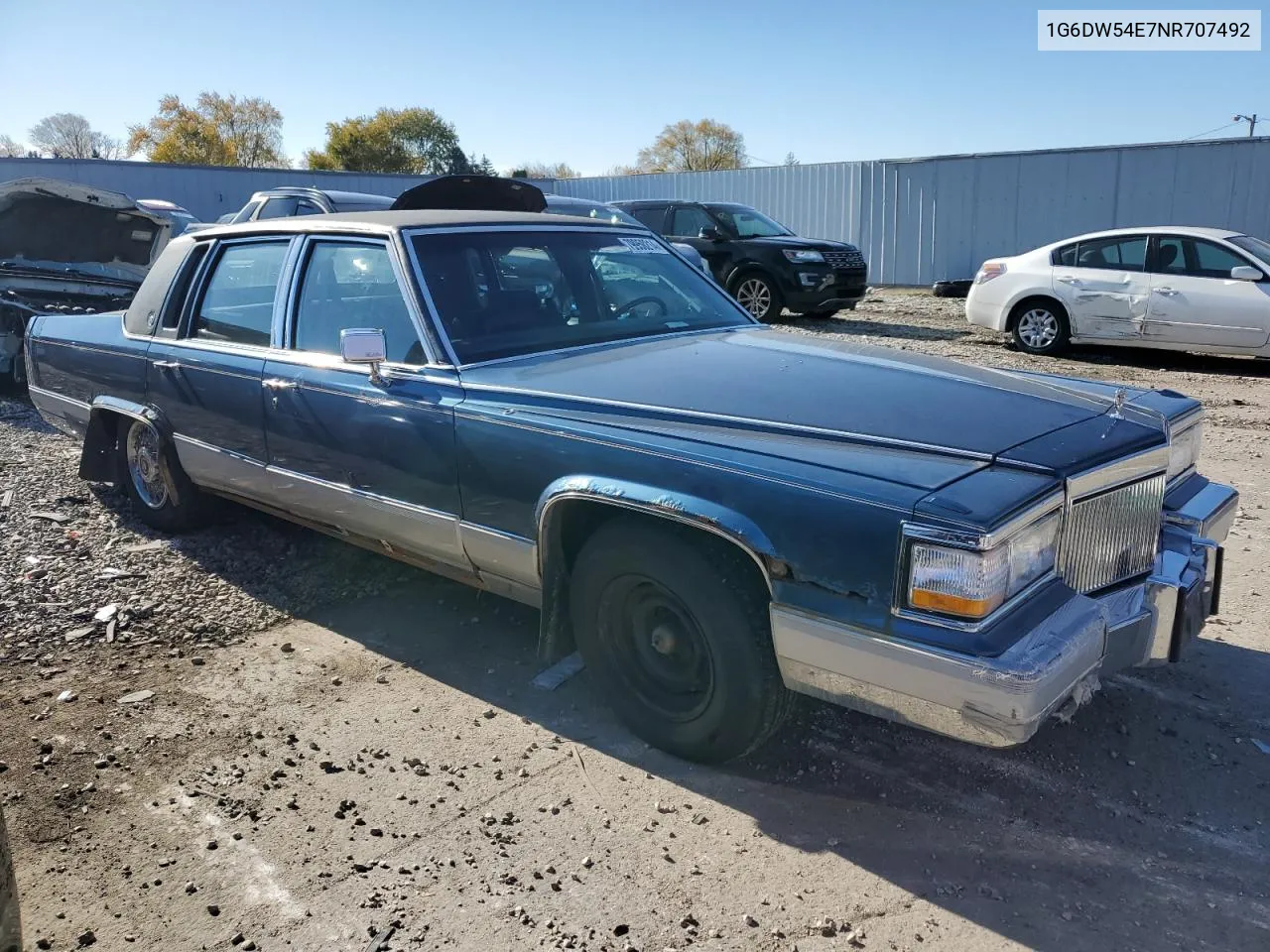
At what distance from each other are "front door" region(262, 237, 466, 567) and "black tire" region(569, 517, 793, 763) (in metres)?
0.68

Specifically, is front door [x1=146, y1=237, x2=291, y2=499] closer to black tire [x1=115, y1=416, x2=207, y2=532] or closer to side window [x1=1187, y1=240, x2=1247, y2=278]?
black tire [x1=115, y1=416, x2=207, y2=532]

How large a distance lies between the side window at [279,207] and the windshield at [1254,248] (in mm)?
10107

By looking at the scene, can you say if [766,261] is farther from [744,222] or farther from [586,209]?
[586,209]

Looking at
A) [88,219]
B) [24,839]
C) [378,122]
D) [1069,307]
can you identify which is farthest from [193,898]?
[378,122]

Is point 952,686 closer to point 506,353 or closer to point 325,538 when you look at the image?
point 506,353

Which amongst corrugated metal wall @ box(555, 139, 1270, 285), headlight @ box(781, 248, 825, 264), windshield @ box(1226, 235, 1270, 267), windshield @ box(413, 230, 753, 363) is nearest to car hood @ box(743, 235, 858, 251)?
headlight @ box(781, 248, 825, 264)

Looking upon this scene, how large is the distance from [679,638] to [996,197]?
17343mm

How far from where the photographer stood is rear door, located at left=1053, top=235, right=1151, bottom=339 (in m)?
10.7

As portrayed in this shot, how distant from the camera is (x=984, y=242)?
1853 centimetres

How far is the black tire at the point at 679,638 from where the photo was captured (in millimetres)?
2873

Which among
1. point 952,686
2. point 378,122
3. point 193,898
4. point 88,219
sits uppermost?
point 378,122

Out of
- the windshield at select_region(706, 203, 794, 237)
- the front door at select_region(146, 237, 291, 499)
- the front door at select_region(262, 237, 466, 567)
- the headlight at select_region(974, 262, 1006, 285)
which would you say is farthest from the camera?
the windshield at select_region(706, 203, 794, 237)

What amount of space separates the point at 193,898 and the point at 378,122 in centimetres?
6761

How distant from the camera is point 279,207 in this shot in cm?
1129
